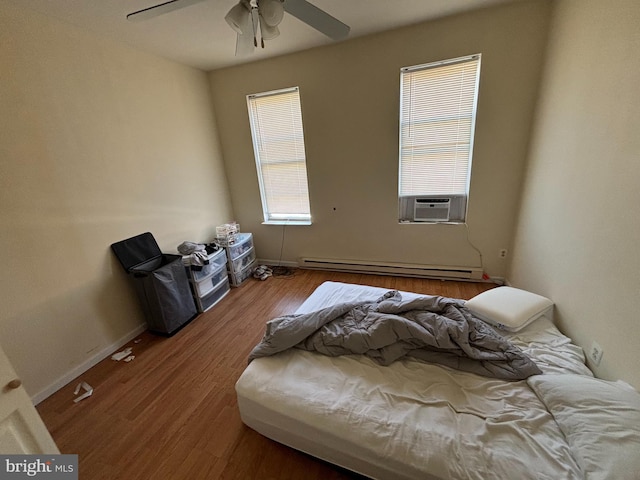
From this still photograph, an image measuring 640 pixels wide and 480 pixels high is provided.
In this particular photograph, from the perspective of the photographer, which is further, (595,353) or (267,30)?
(267,30)

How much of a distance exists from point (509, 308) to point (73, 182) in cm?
313

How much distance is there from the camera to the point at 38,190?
175 centimetres

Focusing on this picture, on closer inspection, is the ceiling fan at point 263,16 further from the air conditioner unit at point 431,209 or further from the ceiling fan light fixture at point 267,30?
the air conditioner unit at point 431,209

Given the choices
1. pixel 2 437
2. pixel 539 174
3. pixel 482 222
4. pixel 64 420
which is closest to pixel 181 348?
pixel 64 420

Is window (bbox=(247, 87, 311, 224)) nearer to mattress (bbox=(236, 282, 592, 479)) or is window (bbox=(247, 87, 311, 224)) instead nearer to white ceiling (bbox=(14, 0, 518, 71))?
white ceiling (bbox=(14, 0, 518, 71))

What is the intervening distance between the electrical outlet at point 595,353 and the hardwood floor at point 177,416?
1356 mm

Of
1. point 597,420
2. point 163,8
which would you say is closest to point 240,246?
point 163,8

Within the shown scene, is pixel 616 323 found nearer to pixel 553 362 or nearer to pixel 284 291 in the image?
pixel 553 362

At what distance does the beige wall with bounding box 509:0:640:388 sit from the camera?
118 cm

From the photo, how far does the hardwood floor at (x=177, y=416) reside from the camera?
1.31m

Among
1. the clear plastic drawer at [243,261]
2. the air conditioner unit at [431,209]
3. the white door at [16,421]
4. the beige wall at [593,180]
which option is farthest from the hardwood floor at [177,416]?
the air conditioner unit at [431,209]

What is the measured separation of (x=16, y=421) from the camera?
2.96 ft

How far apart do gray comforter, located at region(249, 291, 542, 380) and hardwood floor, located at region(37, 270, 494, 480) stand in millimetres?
475

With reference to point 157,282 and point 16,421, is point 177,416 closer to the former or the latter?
point 16,421
